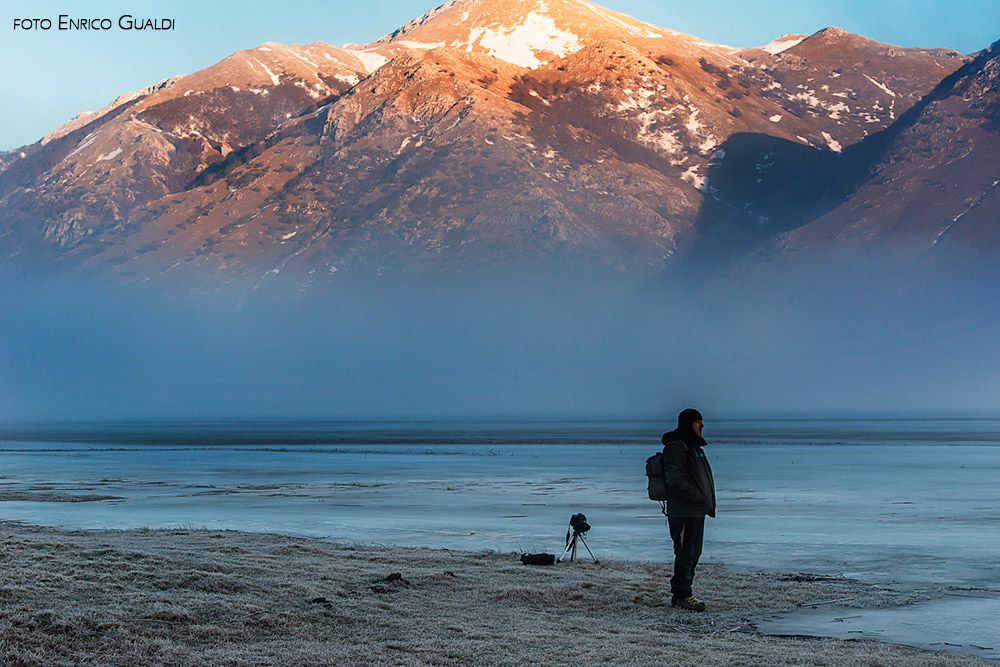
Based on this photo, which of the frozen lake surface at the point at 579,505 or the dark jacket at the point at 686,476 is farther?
the frozen lake surface at the point at 579,505

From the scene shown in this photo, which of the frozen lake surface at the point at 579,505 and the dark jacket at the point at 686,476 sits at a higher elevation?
the dark jacket at the point at 686,476

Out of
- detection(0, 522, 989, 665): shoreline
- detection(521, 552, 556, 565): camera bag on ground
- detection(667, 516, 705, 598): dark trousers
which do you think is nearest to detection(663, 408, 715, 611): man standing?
detection(667, 516, 705, 598): dark trousers

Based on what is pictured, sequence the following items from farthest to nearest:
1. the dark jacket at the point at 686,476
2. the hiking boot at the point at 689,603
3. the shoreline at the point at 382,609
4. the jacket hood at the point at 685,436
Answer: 1. the jacket hood at the point at 685,436
2. the dark jacket at the point at 686,476
3. the hiking boot at the point at 689,603
4. the shoreline at the point at 382,609

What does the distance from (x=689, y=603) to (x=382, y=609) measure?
11.4ft

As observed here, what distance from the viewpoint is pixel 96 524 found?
21.2 m

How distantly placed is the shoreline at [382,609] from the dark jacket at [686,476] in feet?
3.80

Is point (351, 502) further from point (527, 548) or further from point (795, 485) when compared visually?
point (795, 485)

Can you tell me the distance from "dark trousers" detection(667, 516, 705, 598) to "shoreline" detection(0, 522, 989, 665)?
33cm

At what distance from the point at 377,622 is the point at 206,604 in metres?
1.83

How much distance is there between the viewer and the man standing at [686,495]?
11.6 meters

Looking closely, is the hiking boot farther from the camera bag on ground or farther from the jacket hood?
the camera bag on ground

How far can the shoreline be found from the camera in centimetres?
881


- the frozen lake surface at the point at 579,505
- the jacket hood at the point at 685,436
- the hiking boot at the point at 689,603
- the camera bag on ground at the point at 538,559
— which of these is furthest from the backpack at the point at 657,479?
the frozen lake surface at the point at 579,505

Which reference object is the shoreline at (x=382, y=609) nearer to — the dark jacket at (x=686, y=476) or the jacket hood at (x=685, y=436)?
the dark jacket at (x=686, y=476)
